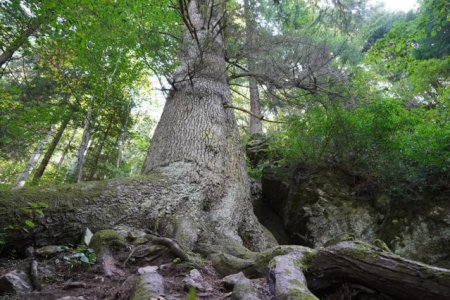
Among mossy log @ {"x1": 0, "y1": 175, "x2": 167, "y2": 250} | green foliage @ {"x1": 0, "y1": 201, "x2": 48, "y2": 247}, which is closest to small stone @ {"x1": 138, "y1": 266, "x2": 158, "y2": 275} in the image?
mossy log @ {"x1": 0, "y1": 175, "x2": 167, "y2": 250}

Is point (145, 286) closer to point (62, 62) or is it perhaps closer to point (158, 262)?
point (158, 262)

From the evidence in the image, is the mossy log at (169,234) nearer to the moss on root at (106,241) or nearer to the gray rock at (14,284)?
the moss on root at (106,241)

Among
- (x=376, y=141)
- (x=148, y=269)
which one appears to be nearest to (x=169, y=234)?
(x=148, y=269)

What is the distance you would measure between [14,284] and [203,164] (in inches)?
118

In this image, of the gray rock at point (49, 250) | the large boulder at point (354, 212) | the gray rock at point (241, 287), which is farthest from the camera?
the large boulder at point (354, 212)

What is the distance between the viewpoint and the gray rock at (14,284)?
2393 millimetres

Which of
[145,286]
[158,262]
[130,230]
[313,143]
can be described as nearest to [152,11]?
[313,143]

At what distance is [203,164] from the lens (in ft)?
16.4

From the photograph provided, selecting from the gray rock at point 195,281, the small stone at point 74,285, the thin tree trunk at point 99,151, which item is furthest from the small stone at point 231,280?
the thin tree trunk at point 99,151

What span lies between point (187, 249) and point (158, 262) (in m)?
0.49

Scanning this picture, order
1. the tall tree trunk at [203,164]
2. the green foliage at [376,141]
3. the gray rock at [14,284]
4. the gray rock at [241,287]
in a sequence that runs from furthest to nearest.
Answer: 1. the green foliage at [376,141]
2. the tall tree trunk at [203,164]
3. the gray rock at [14,284]
4. the gray rock at [241,287]

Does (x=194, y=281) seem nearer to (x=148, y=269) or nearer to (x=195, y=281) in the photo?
(x=195, y=281)

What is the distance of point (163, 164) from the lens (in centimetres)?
492

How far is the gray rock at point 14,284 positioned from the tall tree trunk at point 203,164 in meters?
1.59
